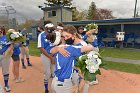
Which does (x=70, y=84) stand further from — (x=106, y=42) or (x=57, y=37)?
(x=106, y=42)

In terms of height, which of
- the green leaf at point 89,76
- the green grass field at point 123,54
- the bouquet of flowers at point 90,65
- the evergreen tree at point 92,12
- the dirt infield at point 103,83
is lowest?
the green grass field at point 123,54

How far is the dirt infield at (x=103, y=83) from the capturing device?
7051 millimetres

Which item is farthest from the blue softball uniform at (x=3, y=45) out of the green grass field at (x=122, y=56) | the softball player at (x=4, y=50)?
the green grass field at (x=122, y=56)

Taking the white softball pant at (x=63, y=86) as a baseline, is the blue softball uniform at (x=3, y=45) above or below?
above

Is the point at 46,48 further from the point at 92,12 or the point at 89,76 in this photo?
the point at 92,12

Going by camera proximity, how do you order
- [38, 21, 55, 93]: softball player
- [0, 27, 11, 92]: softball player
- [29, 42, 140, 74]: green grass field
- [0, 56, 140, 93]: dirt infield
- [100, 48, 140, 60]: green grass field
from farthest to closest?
[100, 48, 140, 60]: green grass field, [29, 42, 140, 74]: green grass field, [0, 56, 140, 93]: dirt infield, [0, 27, 11, 92]: softball player, [38, 21, 55, 93]: softball player

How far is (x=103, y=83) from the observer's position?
782cm

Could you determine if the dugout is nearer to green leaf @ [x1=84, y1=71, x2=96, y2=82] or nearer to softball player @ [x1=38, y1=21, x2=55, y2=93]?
softball player @ [x1=38, y1=21, x2=55, y2=93]

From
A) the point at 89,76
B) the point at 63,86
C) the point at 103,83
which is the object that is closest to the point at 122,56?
the point at 103,83

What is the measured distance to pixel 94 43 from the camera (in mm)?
7535

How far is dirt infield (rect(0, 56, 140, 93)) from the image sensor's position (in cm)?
705

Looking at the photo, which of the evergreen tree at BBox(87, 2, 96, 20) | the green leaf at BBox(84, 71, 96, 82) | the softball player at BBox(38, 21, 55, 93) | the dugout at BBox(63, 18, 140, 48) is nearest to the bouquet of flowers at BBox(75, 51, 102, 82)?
the green leaf at BBox(84, 71, 96, 82)

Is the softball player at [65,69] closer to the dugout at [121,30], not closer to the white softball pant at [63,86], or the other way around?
the white softball pant at [63,86]

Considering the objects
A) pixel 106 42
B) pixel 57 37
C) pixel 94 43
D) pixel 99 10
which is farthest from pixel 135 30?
pixel 99 10
